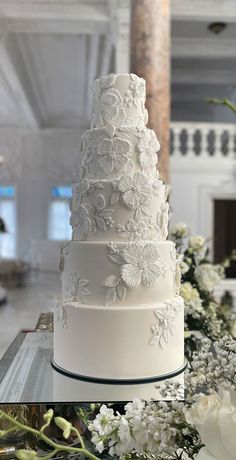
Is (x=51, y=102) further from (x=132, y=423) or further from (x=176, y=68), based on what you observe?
(x=132, y=423)

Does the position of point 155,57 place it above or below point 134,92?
above

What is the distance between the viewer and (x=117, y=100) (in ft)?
4.52

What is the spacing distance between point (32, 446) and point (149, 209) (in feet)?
2.33

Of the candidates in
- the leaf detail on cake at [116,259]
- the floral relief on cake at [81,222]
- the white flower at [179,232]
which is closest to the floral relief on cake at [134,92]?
the floral relief on cake at [81,222]

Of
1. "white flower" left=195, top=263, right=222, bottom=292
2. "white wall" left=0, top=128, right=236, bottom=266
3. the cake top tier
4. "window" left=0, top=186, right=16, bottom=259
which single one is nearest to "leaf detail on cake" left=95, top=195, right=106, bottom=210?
the cake top tier

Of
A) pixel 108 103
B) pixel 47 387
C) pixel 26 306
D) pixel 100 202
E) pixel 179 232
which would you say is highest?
pixel 108 103

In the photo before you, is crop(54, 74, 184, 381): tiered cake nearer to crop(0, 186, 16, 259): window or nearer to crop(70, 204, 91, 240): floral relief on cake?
crop(70, 204, 91, 240): floral relief on cake

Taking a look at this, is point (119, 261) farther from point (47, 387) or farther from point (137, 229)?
point (47, 387)

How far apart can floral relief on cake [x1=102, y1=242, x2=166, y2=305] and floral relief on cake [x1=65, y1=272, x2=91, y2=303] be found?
60mm

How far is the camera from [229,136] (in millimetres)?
7184

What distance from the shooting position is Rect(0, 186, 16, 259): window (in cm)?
1455

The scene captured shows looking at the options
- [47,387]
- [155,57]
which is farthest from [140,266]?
[155,57]

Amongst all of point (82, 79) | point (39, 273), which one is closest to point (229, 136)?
point (82, 79)

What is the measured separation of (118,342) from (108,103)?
0.71m
